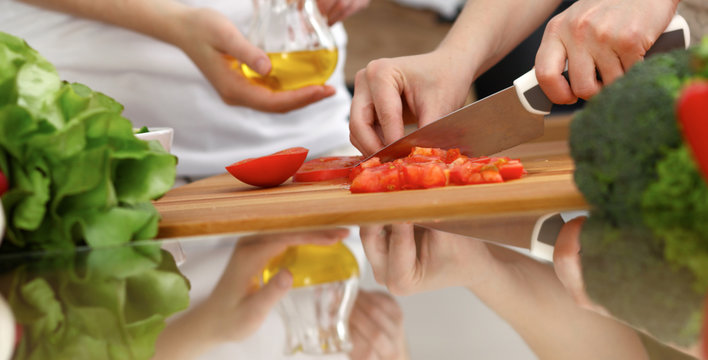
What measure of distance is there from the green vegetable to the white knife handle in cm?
36

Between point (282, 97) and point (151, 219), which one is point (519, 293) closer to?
point (151, 219)

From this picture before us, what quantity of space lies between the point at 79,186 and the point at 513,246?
0.50 m

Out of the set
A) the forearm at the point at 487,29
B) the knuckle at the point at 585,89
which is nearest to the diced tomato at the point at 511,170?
the knuckle at the point at 585,89

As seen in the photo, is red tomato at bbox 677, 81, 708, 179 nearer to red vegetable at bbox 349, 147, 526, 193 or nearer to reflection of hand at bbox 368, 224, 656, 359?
reflection of hand at bbox 368, 224, 656, 359

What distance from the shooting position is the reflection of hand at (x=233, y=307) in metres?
0.52

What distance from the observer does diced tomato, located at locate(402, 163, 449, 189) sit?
1.09 m

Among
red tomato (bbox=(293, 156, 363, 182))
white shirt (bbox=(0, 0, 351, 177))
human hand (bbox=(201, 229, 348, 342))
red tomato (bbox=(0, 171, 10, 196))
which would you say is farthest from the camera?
white shirt (bbox=(0, 0, 351, 177))

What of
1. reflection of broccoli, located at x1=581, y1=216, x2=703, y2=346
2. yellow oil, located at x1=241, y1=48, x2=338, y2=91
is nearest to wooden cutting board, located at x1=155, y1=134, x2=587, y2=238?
reflection of broccoli, located at x1=581, y1=216, x2=703, y2=346

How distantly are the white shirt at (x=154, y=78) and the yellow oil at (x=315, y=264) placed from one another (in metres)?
1.10

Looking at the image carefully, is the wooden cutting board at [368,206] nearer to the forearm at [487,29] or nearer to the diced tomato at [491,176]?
the diced tomato at [491,176]

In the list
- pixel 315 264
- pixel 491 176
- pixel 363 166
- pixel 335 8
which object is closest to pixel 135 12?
pixel 335 8

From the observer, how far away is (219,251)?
33.4 inches

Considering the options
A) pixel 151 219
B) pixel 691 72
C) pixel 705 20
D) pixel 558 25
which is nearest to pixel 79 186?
pixel 151 219

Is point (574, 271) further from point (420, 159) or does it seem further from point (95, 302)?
point (420, 159)
